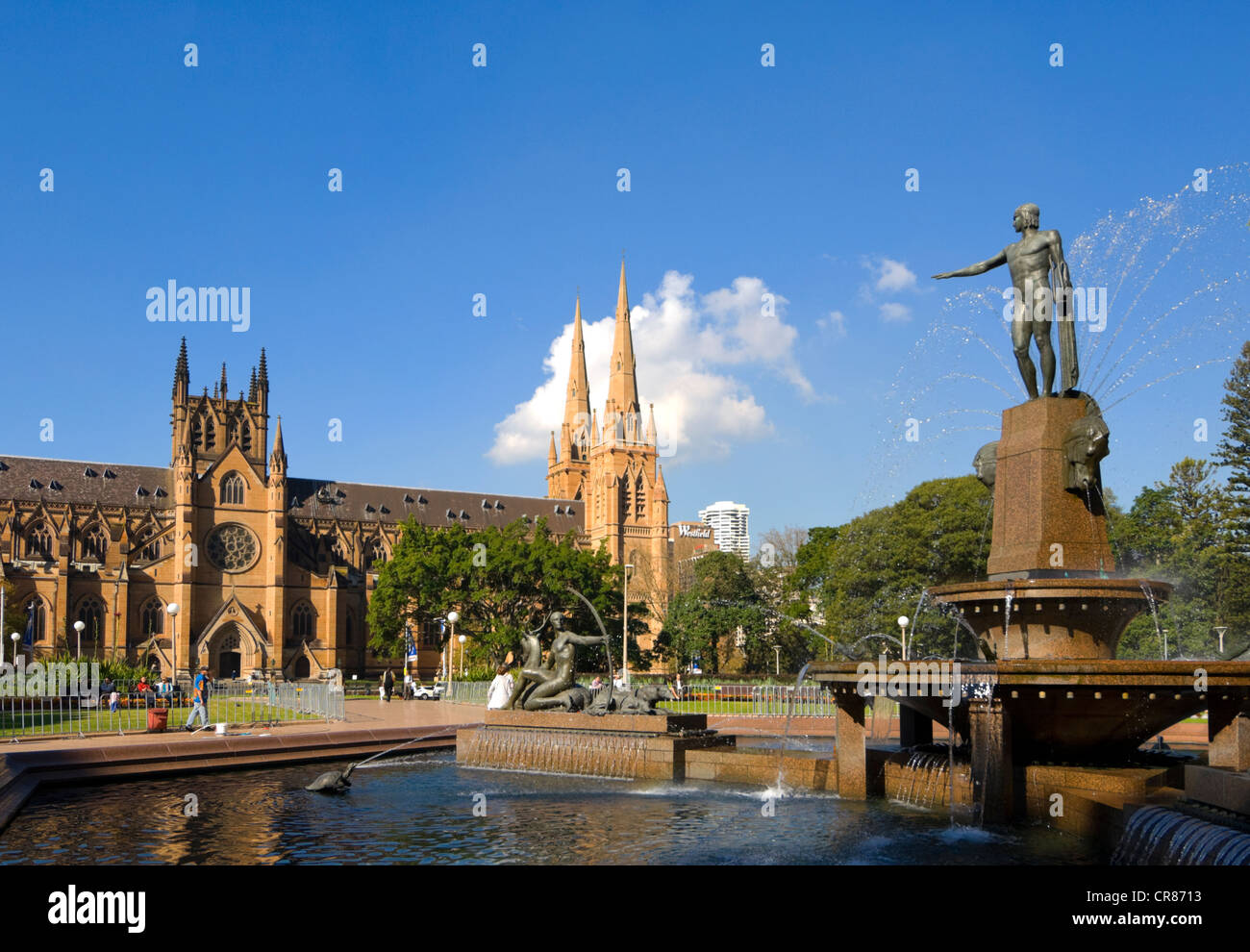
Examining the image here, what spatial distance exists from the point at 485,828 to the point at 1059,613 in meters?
7.63

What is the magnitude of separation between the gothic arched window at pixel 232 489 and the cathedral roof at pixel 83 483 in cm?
941

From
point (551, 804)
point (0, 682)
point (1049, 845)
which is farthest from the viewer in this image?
point (0, 682)

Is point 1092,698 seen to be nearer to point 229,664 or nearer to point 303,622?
point 229,664

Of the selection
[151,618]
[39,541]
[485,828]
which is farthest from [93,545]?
[485,828]

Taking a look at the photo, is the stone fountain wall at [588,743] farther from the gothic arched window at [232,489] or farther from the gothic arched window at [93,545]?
the gothic arched window at [93,545]

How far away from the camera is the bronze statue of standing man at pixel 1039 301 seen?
47.4ft

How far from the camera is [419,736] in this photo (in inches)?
920

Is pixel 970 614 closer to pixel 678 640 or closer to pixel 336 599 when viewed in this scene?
pixel 678 640

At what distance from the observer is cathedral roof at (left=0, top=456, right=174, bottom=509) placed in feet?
292

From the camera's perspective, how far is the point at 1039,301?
14.5 metres

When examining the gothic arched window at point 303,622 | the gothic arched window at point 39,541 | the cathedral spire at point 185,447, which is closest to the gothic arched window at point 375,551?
the gothic arched window at point 303,622
